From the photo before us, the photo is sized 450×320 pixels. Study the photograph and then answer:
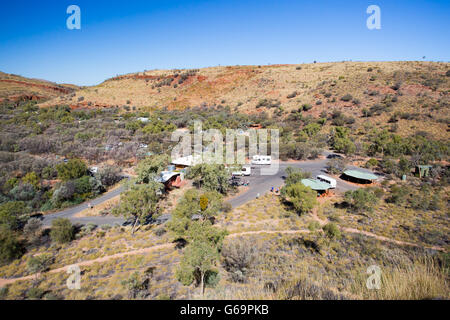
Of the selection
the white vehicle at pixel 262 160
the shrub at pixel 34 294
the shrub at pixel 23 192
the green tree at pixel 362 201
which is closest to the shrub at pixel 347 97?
the white vehicle at pixel 262 160

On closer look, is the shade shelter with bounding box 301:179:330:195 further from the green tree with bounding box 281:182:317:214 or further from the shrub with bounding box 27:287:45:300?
the shrub with bounding box 27:287:45:300

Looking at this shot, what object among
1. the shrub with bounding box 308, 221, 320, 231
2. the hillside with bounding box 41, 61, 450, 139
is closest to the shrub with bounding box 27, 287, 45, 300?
the shrub with bounding box 308, 221, 320, 231

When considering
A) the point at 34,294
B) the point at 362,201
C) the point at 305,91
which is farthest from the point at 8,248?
the point at 305,91

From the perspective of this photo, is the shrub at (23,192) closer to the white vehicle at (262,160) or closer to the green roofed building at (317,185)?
the white vehicle at (262,160)

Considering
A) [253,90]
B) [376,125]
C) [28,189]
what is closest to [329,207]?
[28,189]

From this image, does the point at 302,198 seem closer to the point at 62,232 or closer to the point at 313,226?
the point at 313,226
